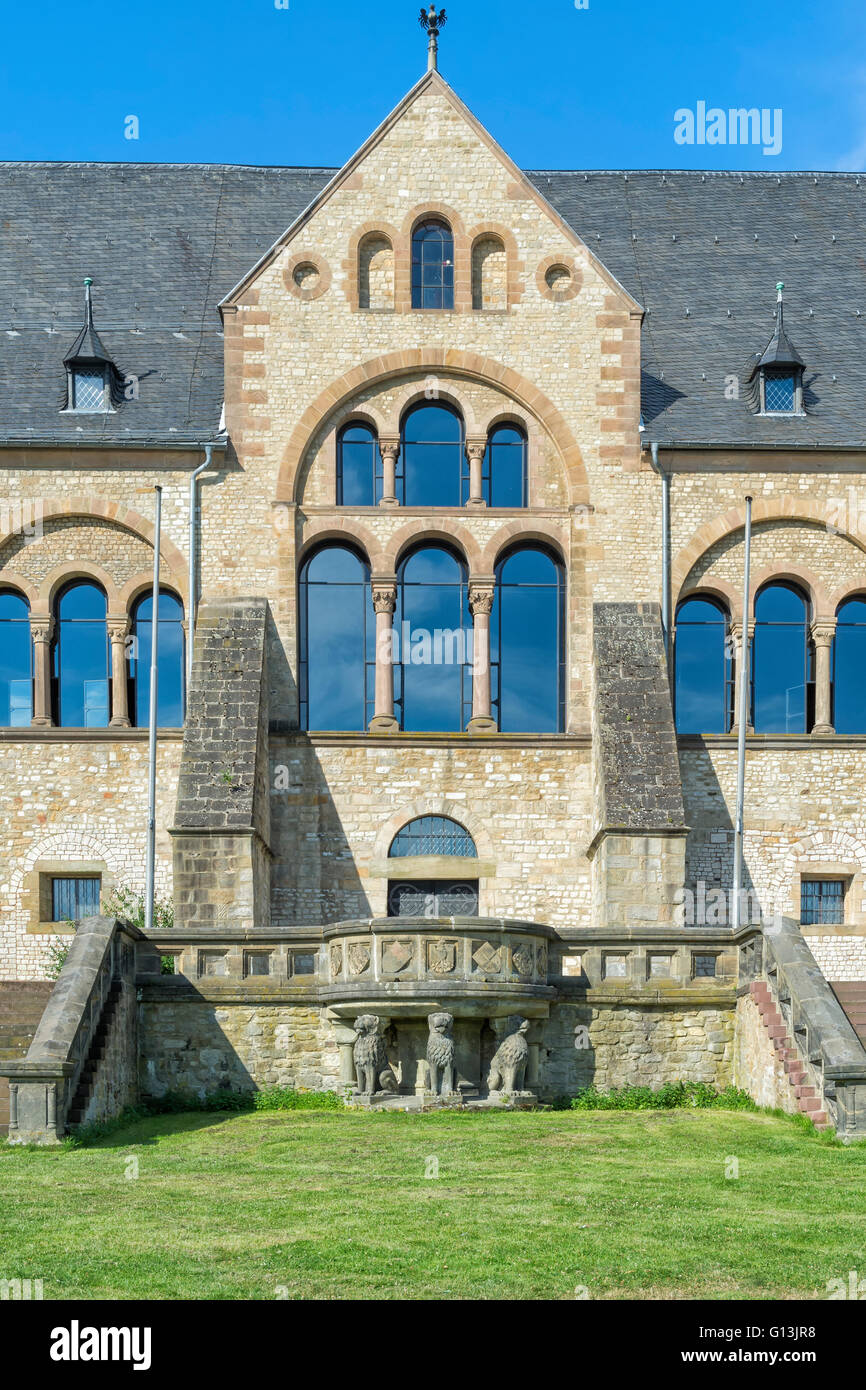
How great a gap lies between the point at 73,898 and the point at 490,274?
13.0m

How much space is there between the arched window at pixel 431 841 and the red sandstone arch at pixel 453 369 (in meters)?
6.04

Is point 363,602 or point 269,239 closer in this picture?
point 363,602

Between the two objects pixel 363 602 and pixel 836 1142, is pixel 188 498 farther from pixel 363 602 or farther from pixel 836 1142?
pixel 836 1142

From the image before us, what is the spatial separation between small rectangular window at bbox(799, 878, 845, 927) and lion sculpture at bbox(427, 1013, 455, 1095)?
1101 centimetres

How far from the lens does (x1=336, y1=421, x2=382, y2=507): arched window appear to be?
3366 cm

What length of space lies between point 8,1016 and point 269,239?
1932 centimetres

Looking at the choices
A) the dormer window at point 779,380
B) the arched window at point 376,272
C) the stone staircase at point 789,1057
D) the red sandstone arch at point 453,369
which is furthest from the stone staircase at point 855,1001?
the arched window at point 376,272

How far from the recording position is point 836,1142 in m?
20.2

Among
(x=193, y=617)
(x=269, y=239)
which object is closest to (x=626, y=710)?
(x=193, y=617)

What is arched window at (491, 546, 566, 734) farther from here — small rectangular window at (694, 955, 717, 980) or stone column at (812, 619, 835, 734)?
small rectangular window at (694, 955, 717, 980)

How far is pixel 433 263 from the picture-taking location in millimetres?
34031

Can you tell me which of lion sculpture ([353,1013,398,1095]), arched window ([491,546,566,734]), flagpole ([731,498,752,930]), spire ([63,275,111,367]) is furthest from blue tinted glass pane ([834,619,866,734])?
spire ([63,275,111,367])

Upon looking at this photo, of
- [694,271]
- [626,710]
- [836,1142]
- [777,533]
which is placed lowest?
[836,1142]

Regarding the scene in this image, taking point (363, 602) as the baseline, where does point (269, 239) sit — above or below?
above
